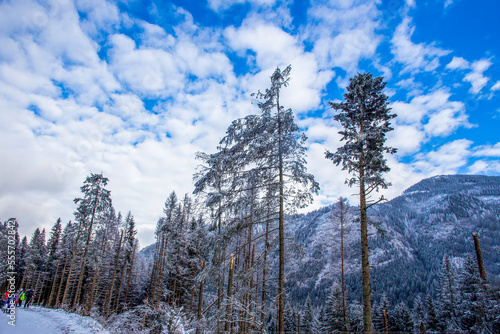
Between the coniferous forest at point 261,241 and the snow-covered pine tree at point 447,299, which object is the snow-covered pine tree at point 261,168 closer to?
the coniferous forest at point 261,241

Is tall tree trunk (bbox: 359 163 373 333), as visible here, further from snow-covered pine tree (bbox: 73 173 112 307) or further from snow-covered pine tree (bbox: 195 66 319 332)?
snow-covered pine tree (bbox: 73 173 112 307)

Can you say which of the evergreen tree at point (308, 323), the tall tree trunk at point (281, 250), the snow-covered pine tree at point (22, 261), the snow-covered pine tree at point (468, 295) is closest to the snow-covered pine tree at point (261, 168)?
the tall tree trunk at point (281, 250)

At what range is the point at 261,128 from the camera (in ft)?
33.9

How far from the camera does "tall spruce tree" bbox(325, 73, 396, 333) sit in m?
10.1

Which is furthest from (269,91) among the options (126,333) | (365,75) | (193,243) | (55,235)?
(55,235)

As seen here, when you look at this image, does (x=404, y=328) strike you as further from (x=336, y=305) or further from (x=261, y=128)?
(x=261, y=128)

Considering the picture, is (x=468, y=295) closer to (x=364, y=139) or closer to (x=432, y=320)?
(x=432, y=320)

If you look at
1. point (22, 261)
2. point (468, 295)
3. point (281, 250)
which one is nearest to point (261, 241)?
point (281, 250)

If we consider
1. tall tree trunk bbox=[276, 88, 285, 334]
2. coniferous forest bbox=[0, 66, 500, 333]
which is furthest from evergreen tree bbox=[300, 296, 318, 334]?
tall tree trunk bbox=[276, 88, 285, 334]

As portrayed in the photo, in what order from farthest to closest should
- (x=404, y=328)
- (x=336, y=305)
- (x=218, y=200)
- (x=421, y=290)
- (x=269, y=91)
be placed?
(x=421, y=290), (x=404, y=328), (x=336, y=305), (x=269, y=91), (x=218, y=200)

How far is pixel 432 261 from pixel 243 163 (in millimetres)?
187844

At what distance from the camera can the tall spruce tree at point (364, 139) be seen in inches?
398

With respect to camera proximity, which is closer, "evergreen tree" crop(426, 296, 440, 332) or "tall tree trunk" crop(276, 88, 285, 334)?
"tall tree trunk" crop(276, 88, 285, 334)

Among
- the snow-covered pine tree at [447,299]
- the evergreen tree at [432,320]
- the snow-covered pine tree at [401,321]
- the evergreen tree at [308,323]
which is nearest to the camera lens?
the snow-covered pine tree at [447,299]
